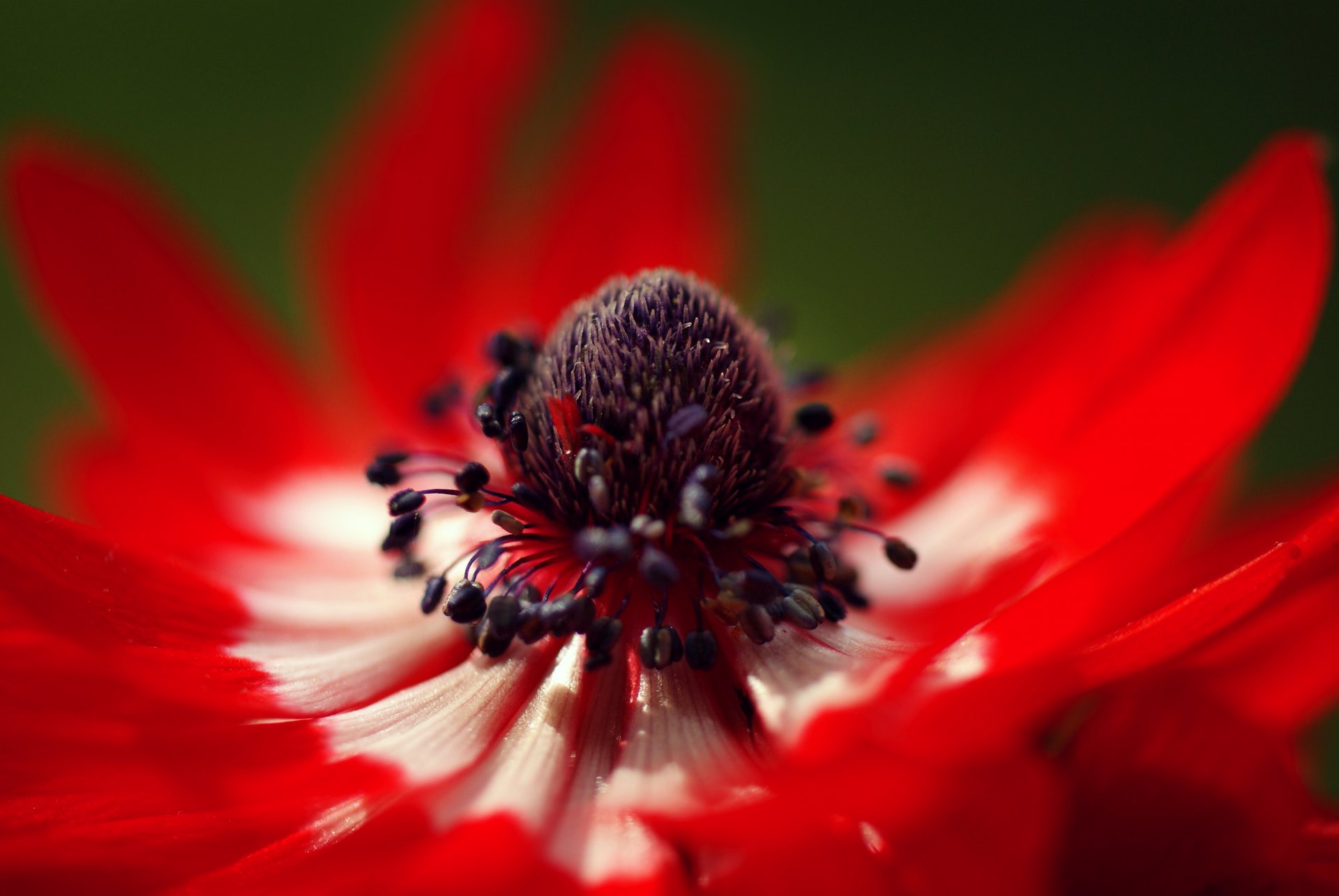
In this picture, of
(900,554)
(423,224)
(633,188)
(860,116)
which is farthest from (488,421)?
(860,116)

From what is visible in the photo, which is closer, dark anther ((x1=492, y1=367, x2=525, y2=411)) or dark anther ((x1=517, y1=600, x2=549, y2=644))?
dark anther ((x1=517, y1=600, x2=549, y2=644))

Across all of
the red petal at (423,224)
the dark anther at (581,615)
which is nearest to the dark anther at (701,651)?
the dark anther at (581,615)

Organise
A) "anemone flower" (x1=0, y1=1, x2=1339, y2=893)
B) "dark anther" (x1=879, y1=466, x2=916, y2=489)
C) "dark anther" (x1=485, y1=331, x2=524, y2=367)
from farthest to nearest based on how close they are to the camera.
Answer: "dark anther" (x1=879, y1=466, x2=916, y2=489) → "dark anther" (x1=485, y1=331, x2=524, y2=367) → "anemone flower" (x1=0, y1=1, x2=1339, y2=893)

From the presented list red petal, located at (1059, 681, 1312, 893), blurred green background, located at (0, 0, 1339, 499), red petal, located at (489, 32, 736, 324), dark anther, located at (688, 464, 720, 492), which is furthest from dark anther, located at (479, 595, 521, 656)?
blurred green background, located at (0, 0, 1339, 499)

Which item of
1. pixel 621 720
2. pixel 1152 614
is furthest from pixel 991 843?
pixel 621 720

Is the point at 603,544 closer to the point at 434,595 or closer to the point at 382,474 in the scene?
the point at 434,595

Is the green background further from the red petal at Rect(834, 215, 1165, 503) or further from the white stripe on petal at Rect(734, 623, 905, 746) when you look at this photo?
the white stripe on petal at Rect(734, 623, 905, 746)

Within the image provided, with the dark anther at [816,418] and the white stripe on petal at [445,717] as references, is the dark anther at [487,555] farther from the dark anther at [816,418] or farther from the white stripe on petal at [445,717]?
the dark anther at [816,418]
